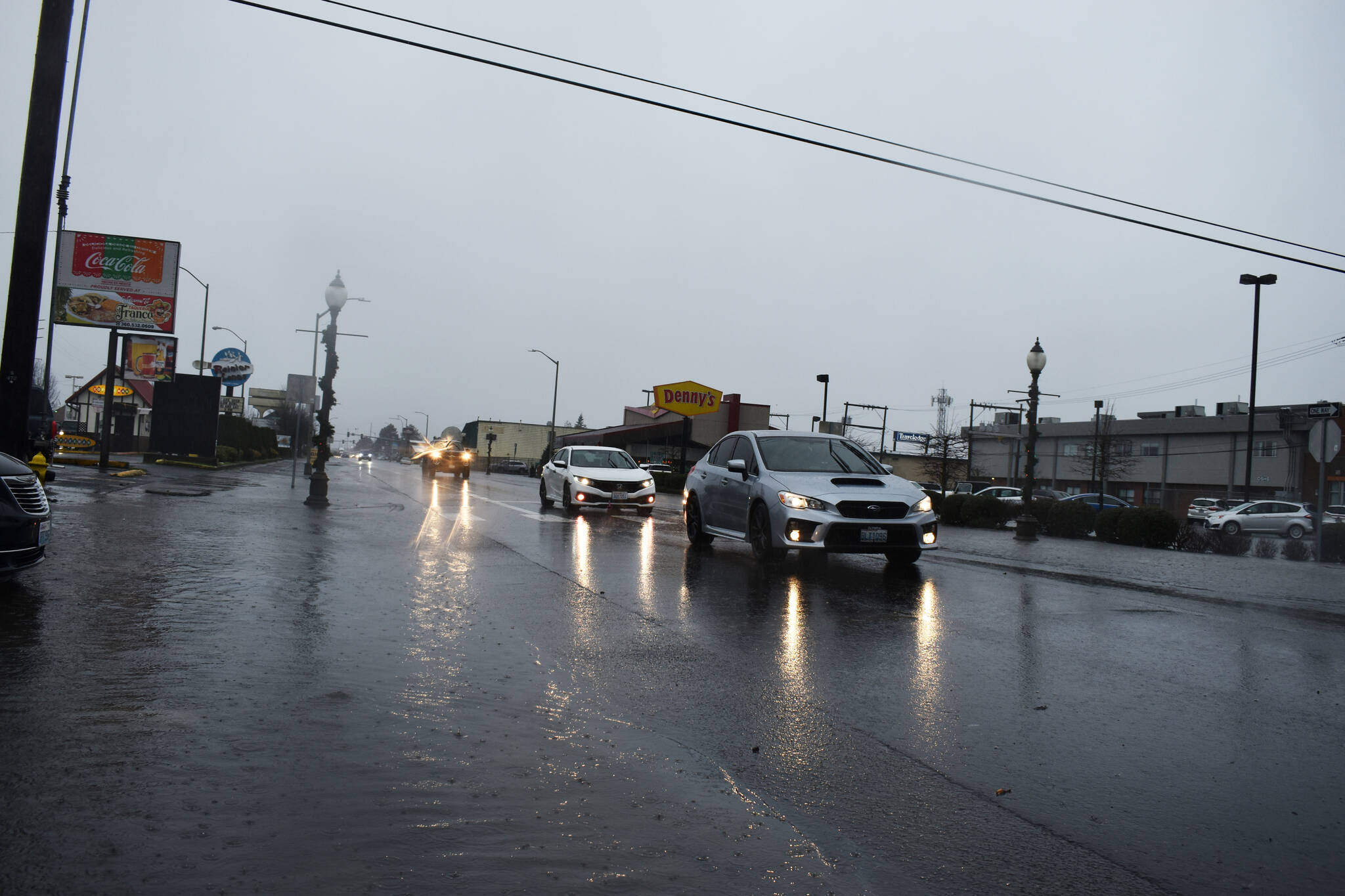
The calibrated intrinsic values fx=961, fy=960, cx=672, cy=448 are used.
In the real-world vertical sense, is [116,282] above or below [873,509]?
above

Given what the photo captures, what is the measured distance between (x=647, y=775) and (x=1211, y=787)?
238cm

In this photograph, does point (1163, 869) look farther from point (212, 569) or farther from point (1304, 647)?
point (212, 569)

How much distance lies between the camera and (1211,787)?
4047 millimetres

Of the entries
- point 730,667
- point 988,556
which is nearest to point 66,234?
point 988,556

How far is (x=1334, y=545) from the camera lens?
18562 mm

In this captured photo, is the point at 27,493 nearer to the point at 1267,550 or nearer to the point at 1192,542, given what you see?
the point at 1192,542

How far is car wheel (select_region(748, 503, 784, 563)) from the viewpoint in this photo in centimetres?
1144

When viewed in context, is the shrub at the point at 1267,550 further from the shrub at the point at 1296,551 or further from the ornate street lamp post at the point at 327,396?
the ornate street lamp post at the point at 327,396

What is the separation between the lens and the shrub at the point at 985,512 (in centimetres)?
2425

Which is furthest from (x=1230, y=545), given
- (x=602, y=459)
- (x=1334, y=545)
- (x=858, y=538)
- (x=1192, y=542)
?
(x=602, y=459)

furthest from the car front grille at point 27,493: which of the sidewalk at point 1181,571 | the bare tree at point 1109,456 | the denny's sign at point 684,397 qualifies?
the bare tree at point 1109,456

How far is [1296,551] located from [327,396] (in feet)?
66.4

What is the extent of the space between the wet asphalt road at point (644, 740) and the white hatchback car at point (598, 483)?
11383mm

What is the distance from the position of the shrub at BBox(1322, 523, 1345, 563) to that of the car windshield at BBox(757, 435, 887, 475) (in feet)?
37.2
